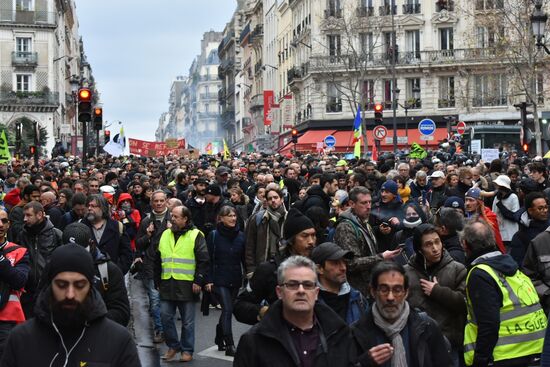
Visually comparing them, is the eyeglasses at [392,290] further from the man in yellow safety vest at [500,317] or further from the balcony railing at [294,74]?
the balcony railing at [294,74]

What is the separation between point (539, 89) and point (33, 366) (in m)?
59.5

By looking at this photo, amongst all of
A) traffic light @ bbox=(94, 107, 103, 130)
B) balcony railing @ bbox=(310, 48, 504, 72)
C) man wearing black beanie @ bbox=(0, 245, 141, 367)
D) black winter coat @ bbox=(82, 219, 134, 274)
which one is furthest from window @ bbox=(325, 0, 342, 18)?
man wearing black beanie @ bbox=(0, 245, 141, 367)

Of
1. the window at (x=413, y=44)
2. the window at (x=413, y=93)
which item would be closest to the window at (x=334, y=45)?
the window at (x=413, y=44)

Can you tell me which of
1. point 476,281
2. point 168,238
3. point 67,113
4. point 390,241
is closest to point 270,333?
point 476,281

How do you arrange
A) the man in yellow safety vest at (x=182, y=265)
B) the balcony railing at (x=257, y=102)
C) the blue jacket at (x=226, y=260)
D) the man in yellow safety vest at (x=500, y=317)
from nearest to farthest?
the man in yellow safety vest at (x=500, y=317) < the man in yellow safety vest at (x=182, y=265) < the blue jacket at (x=226, y=260) < the balcony railing at (x=257, y=102)

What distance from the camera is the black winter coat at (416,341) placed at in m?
5.40

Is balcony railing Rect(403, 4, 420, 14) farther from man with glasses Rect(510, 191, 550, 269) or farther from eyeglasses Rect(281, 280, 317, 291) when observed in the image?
eyeglasses Rect(281, 280, 317, 291)

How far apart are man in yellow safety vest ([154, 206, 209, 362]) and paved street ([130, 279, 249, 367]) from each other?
0.94ft

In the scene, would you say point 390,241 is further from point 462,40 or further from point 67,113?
point 67,113

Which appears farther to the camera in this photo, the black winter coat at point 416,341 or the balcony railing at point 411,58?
the balcony railing at point 411,58

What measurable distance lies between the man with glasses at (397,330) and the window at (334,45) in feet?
205

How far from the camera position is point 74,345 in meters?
4.62

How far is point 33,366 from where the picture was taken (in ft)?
15.2

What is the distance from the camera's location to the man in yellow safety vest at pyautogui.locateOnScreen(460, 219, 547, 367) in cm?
667
